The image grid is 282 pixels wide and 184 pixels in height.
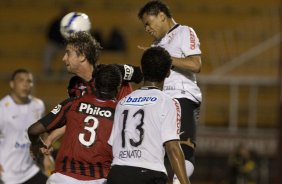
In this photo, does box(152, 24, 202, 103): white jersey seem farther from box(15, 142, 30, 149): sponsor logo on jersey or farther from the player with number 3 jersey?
box(15, 142, 30, 149): sponsor logo on jersey

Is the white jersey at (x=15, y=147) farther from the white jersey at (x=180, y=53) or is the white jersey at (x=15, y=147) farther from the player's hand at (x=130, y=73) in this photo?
the player's hand at (x=130, y=73)

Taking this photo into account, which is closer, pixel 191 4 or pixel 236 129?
pixel 236 129

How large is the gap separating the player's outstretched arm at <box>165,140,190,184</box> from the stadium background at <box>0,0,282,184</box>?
29.4 feet

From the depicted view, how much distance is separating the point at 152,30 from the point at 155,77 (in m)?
1.38

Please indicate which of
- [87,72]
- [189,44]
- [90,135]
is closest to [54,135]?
[87,72]

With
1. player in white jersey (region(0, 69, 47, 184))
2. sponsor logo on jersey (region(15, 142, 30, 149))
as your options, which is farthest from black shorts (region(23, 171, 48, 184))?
sponsor logo on jersey (region(15, 142, 30, 149))

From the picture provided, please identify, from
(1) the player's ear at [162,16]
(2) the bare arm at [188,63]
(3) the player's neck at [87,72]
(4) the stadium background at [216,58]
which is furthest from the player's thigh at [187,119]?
(4) the stadium background at [216,58]

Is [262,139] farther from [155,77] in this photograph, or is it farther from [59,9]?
→ [155,77]

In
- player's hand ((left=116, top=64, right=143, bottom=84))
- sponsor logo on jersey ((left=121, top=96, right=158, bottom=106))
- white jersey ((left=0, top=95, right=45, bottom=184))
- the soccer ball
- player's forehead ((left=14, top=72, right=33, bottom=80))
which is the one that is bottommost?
white jersey ((left=0, top=95, right=45, bottom=184))

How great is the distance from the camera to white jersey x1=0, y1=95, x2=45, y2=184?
9.48 meters

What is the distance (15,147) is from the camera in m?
9.48

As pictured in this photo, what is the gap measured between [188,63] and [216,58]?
11692 mm

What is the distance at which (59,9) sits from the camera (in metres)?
20.8

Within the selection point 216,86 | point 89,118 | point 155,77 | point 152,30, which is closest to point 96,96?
point 89,118
